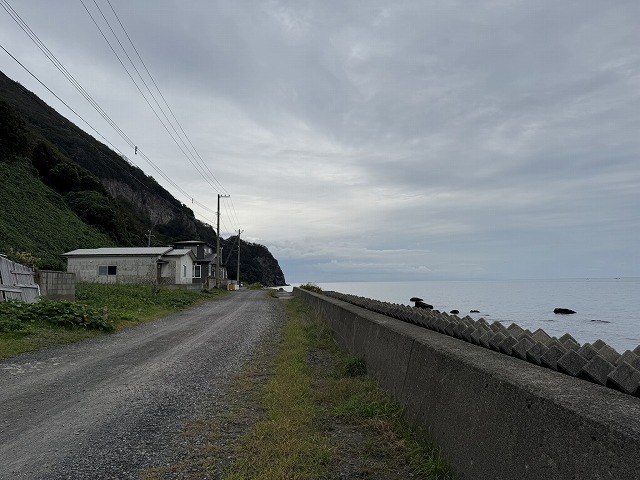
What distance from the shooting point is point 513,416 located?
2498 millimetres

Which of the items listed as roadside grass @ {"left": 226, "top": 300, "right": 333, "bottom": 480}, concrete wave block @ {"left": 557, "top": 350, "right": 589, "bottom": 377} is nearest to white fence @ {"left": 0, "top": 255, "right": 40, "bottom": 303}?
roadside grass @ {"left": 226, "top": 300, "right": 333, "bottom": 480}

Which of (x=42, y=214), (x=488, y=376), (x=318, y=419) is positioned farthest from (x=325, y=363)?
(x=42, y=214)

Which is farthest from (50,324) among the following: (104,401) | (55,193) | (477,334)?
(55,193)

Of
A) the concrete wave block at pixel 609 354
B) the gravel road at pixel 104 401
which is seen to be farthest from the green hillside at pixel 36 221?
the concrete wave block at pixel 609 354

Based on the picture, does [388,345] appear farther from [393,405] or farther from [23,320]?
[23,320]

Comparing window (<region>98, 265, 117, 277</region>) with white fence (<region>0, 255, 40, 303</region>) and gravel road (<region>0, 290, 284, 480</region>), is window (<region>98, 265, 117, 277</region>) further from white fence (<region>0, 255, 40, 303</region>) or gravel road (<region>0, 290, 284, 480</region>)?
gravel road (<region>0, 290, 284, 480</region>)

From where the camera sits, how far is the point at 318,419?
4.78 meters

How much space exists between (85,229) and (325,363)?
173 feet

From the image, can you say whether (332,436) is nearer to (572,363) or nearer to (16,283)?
(572,363)

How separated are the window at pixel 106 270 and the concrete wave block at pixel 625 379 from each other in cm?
4308

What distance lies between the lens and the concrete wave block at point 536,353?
10.5 feet

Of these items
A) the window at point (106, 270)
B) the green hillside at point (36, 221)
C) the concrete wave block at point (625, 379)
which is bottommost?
the concrete wave block at point (625, 379)

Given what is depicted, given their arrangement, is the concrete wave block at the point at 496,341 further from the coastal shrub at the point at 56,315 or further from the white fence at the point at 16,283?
the white fence at the point at 16,283

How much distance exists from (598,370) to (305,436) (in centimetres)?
253
